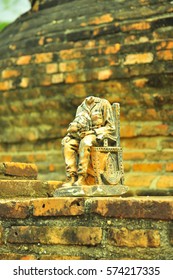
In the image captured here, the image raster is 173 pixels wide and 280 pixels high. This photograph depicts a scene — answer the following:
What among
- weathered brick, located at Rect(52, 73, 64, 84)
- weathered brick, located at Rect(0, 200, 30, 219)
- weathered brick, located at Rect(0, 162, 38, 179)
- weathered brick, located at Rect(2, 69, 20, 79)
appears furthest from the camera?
weathered brick, located at Rect(2, 69, 20, 79)

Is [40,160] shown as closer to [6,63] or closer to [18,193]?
[6,63]

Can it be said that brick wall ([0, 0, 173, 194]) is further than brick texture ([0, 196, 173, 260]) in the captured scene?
Yes

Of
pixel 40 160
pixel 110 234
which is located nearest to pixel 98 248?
pixel 110 234

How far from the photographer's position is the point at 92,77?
17.7ft

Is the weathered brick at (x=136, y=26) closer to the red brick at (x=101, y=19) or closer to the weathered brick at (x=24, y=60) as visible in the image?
the red brick at (x=101, y=19)

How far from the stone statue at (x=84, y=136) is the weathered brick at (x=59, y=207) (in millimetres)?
402

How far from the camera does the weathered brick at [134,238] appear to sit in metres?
2.58

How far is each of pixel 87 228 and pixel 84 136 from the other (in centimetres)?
73

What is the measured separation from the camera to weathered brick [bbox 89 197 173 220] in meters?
2.57

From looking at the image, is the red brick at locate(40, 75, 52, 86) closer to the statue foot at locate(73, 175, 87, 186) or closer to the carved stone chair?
the carved stone chair

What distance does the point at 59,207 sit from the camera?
2.78m

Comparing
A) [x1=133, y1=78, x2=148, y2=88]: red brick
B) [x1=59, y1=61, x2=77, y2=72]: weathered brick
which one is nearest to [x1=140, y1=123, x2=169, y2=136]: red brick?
[x1=133, y1=78, x2=148, y2=88]: red brick

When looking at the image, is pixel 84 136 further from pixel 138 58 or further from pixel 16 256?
pixel 138 58

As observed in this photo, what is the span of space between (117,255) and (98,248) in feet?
0.31
